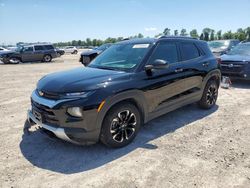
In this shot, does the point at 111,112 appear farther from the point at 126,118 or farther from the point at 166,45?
the point at 166,45

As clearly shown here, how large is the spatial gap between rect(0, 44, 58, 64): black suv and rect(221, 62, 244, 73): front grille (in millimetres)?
17737

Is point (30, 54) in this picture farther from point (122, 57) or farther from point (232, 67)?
point (122, 57)

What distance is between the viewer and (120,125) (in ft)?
12.8

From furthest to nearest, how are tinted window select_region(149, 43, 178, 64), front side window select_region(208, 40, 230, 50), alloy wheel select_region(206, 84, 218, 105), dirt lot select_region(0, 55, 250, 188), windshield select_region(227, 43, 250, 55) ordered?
front side window select_region(208, 40, 230, 50) < windshield select_region(227, 43, 250, 55) < alloy wheel select_region(206, 84, 218, 105) < tinted window select_region(149, 43, 178, 64) < dirt lot select_region(0, 55, 250, 188)

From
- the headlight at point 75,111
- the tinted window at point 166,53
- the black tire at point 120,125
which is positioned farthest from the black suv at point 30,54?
the headlight at point 75,111

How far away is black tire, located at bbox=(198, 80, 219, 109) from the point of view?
5.87 meters

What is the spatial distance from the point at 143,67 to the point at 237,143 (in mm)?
2092

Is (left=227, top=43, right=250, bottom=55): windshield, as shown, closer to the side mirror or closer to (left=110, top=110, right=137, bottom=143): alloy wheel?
the side mirror

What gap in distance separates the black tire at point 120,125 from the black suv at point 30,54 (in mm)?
20361

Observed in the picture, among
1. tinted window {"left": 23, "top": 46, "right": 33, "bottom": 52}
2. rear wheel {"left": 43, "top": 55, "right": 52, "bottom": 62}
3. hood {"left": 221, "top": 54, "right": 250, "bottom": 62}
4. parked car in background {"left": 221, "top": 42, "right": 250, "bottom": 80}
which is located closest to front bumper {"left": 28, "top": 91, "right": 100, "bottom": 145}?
parked car in background {"left": 221, "top": 42, "right": 250, "bottom": 80}

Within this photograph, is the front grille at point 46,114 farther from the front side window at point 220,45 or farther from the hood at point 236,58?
the front side window at point 220,45

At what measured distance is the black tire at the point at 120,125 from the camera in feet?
12.2

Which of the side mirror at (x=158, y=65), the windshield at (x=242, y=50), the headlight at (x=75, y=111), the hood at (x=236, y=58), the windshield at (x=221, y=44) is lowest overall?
the headlight at (x=75, y=111)

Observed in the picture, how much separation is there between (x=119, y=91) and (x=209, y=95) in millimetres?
3151
